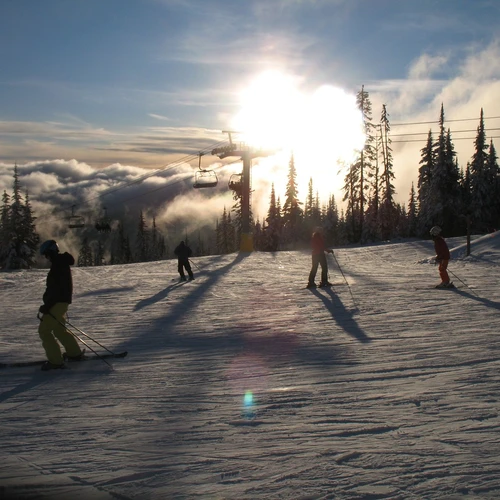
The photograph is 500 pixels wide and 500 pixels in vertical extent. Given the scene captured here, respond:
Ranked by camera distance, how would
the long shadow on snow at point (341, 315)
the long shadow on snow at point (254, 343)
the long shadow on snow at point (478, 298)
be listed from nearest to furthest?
1. the long shadow on snow at point (254, 343)
2. the long shadow on snow at point (341, 315)
3. the long shadow on snow at point (478, 298)

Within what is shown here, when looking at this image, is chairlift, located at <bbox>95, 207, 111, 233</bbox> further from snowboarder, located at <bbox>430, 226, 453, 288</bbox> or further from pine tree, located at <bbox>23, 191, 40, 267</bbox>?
snowboarder, located at <bbox>430, 226, 453, 288</bbox>

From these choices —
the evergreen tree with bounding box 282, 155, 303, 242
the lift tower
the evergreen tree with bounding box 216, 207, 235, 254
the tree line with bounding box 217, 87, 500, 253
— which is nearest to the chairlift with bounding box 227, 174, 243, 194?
the lift tower

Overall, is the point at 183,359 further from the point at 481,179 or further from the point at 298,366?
the point at 481,179

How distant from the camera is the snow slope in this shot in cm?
435

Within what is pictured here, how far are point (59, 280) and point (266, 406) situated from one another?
3669mm

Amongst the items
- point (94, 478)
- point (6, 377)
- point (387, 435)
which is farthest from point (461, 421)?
point (6, 377)

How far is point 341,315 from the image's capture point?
40.7 ft

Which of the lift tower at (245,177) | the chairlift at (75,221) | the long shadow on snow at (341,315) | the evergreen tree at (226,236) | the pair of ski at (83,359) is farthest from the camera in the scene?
the evergreen tree at (226,236)

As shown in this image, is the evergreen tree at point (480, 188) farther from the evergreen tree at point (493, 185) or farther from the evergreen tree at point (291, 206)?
the evergreen tree at point (291, 206)

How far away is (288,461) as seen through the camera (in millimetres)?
4680

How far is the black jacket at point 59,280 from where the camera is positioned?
7926mm

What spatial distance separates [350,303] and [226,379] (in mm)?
7195

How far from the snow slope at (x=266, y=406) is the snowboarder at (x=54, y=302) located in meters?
0.32

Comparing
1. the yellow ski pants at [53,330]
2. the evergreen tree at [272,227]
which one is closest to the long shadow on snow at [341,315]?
the yellow ski pants at [53,330]
